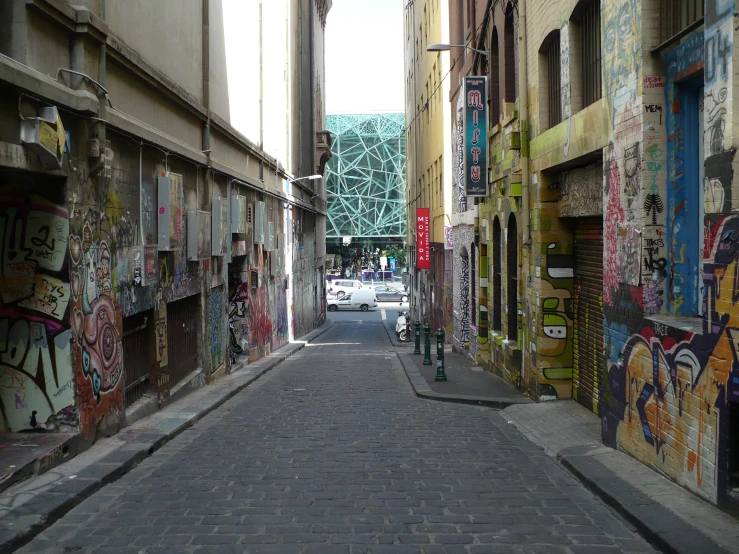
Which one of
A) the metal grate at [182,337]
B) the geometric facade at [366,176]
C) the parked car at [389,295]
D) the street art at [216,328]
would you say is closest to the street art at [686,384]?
the metal grate at [182,337]

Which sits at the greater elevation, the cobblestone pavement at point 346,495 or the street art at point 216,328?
the street art at point 216,328

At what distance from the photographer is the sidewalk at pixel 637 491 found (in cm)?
595

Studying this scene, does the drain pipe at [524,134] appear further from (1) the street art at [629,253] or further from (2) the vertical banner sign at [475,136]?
(1) the street art at [629,253]

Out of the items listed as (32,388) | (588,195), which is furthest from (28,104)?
(588,195)

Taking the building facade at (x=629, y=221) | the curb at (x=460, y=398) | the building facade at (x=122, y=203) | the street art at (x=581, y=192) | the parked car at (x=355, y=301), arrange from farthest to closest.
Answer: the parked car at (x=355, y=301)
the curb at (x=460, y=398)
the street art at (x=581, y=192)
the building facade at (x=122, y=203)
the building facade at (x=629, y=221)

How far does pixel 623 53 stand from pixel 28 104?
20.4 ft

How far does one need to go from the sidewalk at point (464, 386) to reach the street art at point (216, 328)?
4.05m

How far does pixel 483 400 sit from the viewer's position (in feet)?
44.2

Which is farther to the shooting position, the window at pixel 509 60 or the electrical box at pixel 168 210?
the window at pixel 509 60

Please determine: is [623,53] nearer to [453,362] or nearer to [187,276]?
[187,276]

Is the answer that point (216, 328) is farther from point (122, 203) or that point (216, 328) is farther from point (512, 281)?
point (122, 203)

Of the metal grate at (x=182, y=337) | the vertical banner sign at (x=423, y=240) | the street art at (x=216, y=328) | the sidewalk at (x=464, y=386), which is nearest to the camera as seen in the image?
the sidewalk at (x=464, y=386)

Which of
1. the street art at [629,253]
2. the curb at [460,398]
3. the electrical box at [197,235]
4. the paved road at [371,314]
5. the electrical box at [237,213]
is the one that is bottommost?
the paved road at [371,314]

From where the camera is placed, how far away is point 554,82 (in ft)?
43.1
